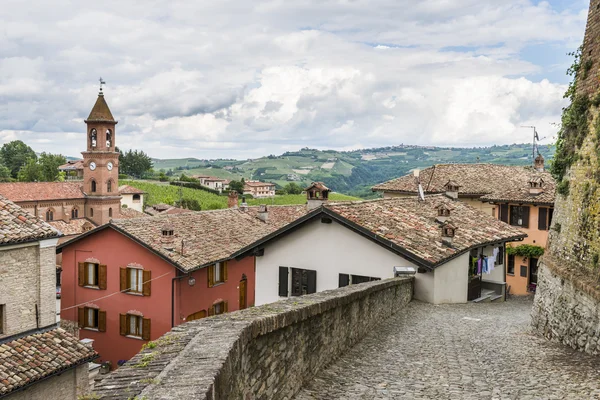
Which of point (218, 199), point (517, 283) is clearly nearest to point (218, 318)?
point (517, 283)

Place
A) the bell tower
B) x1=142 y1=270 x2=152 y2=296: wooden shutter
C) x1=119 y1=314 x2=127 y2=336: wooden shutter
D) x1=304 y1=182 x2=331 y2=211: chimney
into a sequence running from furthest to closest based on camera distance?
the bell tower → x1=119 y1=314 x2=127 y2=336: wooden shutter → x1=142 y1=270 x2=152 y2=296: wooden shutter → x1=304 y1=182 x2=331 y2=211: chimney

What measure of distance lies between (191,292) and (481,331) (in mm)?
16496

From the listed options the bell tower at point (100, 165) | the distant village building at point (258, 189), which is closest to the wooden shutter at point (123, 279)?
the bell tower at point (100, 165)

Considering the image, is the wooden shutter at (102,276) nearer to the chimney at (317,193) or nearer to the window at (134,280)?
the window at (134,280)

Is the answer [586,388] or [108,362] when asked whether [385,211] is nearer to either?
[586,388]

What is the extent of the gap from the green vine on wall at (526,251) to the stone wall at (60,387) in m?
27.1

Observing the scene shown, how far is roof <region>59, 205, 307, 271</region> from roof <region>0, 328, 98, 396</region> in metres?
8.69

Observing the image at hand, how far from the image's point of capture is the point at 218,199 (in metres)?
96.3

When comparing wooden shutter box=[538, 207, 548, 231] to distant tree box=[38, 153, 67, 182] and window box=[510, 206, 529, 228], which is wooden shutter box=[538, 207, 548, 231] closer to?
window box=[510, 206, 529, 228]

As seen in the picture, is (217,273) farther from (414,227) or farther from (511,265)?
(511,265)

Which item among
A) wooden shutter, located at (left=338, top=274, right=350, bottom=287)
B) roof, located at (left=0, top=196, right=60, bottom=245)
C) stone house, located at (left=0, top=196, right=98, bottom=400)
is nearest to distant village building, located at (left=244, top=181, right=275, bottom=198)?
wooden shutter, located at (left=338, top=274, right=350, bottom=287)

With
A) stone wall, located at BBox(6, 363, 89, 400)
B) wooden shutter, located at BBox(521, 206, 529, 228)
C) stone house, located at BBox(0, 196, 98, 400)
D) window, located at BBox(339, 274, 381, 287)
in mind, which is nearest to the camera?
stone wall, located at BBox(6, 363, 89, 400)

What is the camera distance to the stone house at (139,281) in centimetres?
2594

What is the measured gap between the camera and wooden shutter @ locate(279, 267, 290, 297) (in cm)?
1905
